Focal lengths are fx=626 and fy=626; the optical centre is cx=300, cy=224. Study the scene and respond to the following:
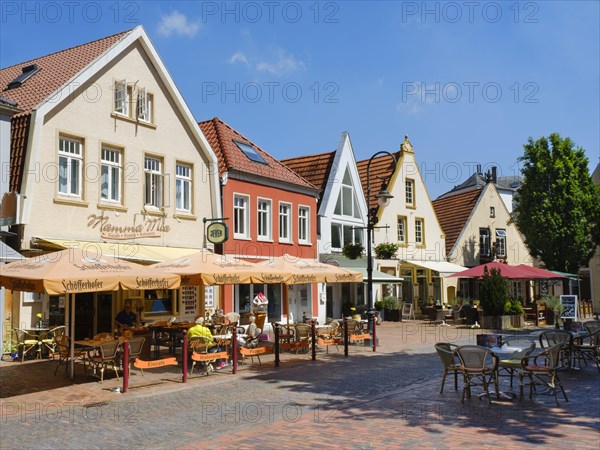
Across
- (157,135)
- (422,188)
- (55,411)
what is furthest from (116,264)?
(422,188)

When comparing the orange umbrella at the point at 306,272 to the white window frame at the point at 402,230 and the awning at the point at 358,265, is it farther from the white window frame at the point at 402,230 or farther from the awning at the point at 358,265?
the white window frame at the point at 402,230

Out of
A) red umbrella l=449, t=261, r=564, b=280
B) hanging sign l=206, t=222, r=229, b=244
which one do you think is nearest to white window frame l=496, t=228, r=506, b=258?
red umbrella l=449, t=261, r=564, b=280

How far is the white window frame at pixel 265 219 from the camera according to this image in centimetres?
2594

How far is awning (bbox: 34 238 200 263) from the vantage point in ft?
55.4

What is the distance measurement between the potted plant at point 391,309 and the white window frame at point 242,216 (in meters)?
10.2

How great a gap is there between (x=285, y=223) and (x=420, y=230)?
41.5 feet

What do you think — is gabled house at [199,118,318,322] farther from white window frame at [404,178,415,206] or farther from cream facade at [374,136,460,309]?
white window frame at [404,178,415,206]

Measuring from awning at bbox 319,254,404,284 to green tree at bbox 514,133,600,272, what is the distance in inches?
437

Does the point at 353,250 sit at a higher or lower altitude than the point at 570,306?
higher

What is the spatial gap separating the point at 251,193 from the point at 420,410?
16.6 metres

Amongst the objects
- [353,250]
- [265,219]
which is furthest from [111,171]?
[353,250]

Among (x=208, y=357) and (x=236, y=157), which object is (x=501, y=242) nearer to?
(x=236, y=157)

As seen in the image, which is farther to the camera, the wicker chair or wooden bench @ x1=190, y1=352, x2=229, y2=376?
wooden bench @ x1=190, y1=352, x2=229, y2=376

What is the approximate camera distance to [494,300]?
25438 millimetres
